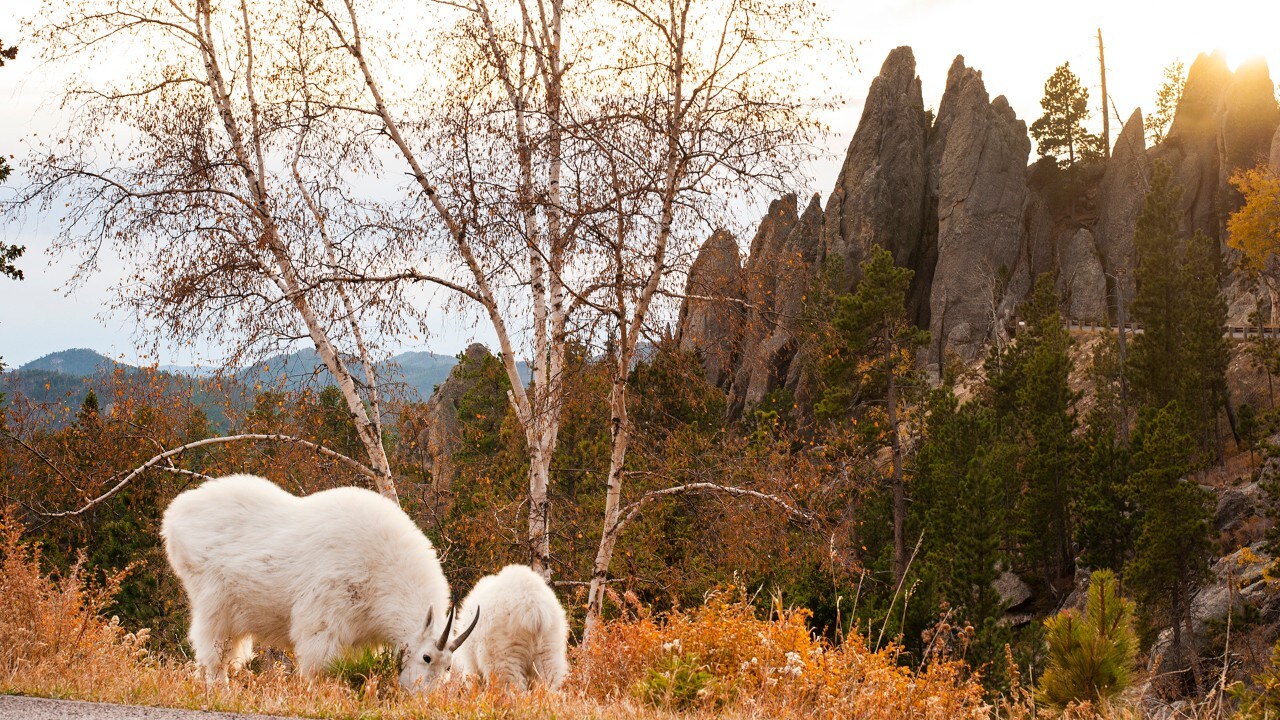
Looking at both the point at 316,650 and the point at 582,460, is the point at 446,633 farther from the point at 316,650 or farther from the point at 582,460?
the point at 582,460

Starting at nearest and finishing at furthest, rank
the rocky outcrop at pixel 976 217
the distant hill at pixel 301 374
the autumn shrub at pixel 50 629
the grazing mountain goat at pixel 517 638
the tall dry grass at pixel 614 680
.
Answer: the tall dry grass at pixel 614 680 → the autumn shrub at pixel 50 629 → the grazing mountain goat at pixel 517 638 → the distant hill at pixel 301 374 → the rocky outcrop at pixel 976 217

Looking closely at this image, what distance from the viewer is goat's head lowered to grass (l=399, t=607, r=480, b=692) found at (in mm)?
7395

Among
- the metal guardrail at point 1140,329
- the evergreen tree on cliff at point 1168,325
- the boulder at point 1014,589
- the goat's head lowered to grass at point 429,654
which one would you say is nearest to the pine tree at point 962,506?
the boulder at point 1014,589

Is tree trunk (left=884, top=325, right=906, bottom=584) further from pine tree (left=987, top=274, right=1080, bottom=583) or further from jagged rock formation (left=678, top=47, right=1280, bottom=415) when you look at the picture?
jagged rock formation (left=678, top=47, right=1280, bottom=415)

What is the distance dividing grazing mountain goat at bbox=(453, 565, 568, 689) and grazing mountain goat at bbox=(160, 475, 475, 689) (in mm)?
463

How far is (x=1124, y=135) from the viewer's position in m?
66.3

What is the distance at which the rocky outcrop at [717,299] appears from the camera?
11.0m

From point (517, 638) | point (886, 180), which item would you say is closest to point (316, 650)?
point (517, 638)

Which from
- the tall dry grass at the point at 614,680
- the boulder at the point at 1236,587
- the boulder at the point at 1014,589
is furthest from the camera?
the boulder at the point at 1014,589

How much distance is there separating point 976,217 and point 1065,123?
12.6 metres

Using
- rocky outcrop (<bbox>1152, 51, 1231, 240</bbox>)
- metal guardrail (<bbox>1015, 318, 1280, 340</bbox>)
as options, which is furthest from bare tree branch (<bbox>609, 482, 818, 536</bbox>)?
rocky outcrop (<bbox>1152, 51, 1231, 240</bbox>)

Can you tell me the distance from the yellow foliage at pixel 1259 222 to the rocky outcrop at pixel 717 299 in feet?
161

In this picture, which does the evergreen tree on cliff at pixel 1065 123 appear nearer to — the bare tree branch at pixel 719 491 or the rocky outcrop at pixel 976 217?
the rocky outcrop at pixel 976 217

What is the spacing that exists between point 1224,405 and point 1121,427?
4976mm
